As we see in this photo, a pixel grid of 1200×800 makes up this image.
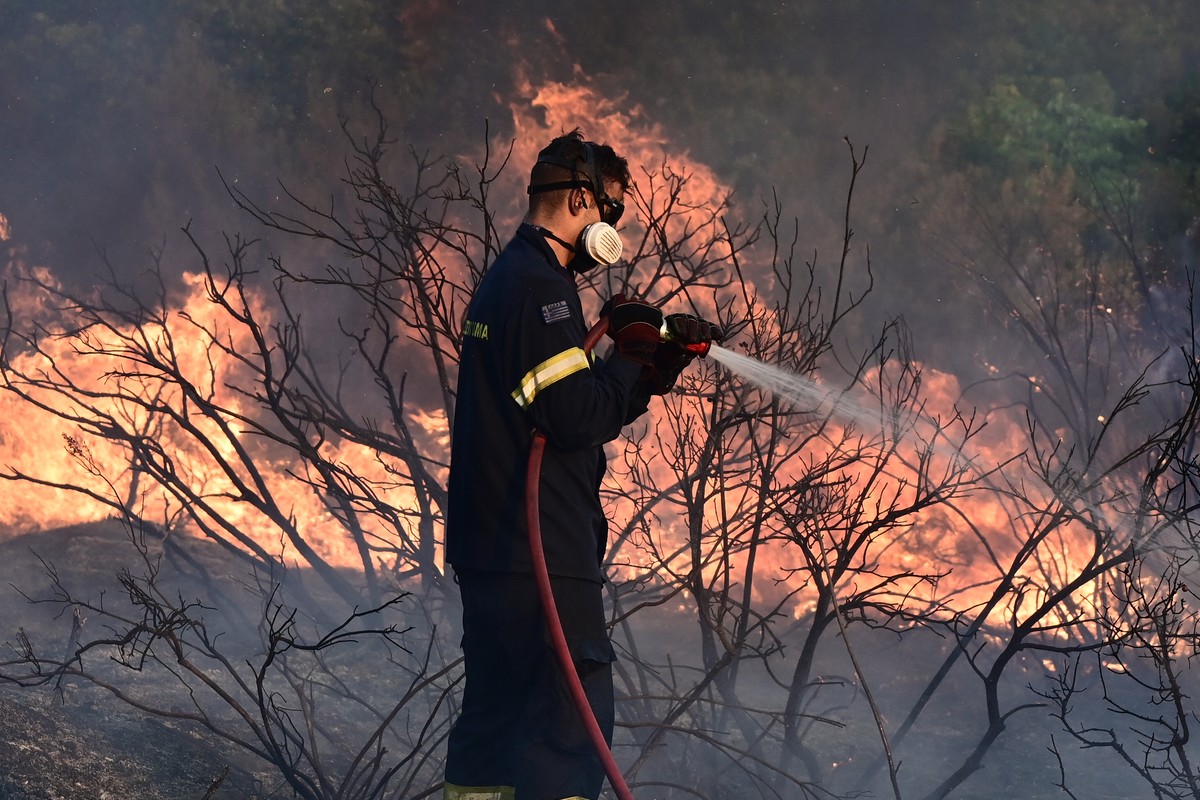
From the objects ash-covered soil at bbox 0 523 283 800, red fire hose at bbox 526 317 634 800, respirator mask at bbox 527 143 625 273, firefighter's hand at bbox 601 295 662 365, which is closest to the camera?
red fire hose at bbox 526 317 634 800

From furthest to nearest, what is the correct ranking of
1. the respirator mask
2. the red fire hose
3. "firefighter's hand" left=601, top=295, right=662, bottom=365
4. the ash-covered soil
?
1. the ash-covered soil
2. the respirator mask
3. "firefighter's hand" left=601, top=295, right=662, bottom=365
4. the red fire hose

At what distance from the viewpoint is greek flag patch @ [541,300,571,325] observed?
8.30ft

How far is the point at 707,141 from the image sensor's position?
944 cm

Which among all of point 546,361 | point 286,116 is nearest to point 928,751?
point 546,361

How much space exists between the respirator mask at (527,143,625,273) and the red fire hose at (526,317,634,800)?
0.57 meters

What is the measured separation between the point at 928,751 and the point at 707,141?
562 centimetres

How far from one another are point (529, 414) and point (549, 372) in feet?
0.40

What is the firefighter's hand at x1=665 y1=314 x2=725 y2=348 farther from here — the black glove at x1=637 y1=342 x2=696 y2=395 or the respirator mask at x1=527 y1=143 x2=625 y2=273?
the respirator mask at x1=527 y1=143 x2=625 y2=273

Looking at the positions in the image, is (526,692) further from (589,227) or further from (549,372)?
(589,227)

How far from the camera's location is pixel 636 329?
8.43ft

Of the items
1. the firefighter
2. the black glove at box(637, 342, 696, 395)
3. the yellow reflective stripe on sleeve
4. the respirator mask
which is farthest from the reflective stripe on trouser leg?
the respirator mask

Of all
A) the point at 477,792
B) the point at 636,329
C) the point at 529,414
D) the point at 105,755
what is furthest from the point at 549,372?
the point at 105,755

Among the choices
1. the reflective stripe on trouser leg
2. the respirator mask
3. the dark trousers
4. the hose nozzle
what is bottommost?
the reflective stripe on trouser leg

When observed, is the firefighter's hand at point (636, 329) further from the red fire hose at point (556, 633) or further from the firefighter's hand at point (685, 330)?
the red fire hose at point (556, 633)
